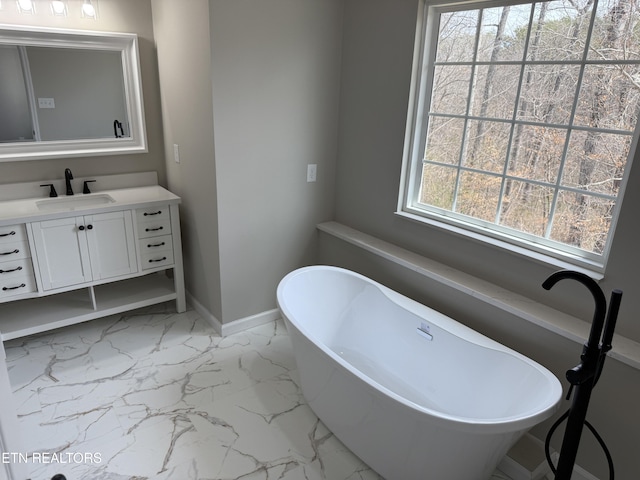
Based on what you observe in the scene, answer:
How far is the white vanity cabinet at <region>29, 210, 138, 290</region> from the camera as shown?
8.25 feet

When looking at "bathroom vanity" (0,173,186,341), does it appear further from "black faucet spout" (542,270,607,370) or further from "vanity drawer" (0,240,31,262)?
"black faucet spout" (542,270,607,370)

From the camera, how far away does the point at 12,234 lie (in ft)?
7.89

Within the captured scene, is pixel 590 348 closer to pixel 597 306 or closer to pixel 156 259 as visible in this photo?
pixel 597 306

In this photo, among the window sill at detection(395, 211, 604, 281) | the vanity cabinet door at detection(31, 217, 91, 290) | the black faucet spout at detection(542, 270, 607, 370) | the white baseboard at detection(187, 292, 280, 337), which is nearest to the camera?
the black faucet spout at detection(542, 270, 607, 370)

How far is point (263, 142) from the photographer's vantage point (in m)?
2.74

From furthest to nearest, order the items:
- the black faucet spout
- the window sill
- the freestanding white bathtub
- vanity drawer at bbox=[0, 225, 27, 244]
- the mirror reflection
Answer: the mirror reflection
vanity drawer at bbox=[0, 225, 27, 244]
the window sill
the freestanding white bathtub
the black faucet spout

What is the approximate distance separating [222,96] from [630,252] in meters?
2.13

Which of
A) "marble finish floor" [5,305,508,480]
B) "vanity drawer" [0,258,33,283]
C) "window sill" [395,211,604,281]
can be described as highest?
"window sill" [395,211,604,281]

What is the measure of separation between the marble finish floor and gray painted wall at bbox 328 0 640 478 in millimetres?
589

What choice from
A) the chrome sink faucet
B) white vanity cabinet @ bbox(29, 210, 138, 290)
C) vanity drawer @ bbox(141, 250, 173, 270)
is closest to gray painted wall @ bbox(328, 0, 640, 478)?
vanity drawer @ bbox(141, 250, 173, 270)

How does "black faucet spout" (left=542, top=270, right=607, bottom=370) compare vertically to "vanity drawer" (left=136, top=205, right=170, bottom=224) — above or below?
above

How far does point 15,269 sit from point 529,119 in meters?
2.83

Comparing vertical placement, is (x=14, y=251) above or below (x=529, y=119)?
below

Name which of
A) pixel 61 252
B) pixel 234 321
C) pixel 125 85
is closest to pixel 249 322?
pixel 234 321
